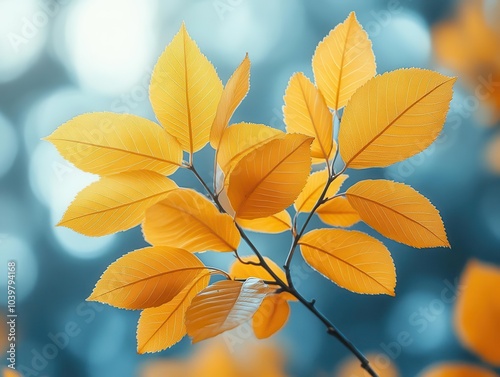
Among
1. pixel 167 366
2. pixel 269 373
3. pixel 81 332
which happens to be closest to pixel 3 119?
pixel 81 332

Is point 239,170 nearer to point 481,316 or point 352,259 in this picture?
point 352,259

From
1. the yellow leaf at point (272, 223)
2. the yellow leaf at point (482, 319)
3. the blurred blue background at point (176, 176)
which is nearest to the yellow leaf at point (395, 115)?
the yellow leaf at point (272, 223)

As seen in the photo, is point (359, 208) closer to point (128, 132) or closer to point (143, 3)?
point (128, 132)

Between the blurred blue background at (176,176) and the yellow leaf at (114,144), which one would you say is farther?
the blurred blue background at (176,176)

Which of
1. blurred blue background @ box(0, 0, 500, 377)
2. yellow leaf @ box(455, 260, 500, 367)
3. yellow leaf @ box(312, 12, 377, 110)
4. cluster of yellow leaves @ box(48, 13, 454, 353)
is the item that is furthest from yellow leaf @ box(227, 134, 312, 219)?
blurred blue background @ box(0, 0, 500, 377)

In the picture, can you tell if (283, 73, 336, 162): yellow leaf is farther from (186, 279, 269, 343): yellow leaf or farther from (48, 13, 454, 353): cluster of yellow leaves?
(186, 279, 269, 343): yellow leaf

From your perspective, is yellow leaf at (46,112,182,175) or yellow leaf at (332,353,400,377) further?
yellow leaf at (332,353,400,377)

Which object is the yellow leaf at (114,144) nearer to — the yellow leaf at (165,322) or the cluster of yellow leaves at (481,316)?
the yellow leaf at (165,322)
